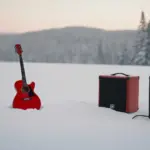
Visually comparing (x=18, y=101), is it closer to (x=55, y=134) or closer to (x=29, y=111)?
(x=29, y=111)

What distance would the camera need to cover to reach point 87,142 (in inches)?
100.0

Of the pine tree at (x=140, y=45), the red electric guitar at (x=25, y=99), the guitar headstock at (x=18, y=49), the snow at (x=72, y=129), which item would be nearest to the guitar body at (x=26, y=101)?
the red electric guitar at (x=25, y=99)

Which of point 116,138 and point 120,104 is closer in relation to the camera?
point 116,138

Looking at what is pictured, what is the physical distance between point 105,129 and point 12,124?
101 cm

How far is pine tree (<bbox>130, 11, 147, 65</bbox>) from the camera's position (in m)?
26.0

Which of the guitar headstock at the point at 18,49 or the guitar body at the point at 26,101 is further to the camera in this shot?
the guitar headstock at the point at 18,49

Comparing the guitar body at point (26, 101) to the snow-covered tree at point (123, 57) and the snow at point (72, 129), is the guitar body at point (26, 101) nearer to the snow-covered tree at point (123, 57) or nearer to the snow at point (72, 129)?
the snow at point (72, 129)

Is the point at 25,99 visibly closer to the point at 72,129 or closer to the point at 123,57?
the point at 72,129

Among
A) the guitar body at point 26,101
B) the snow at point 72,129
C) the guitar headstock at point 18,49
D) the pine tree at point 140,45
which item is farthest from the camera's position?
the pine tree at point 140,45

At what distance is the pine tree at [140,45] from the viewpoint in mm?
25953

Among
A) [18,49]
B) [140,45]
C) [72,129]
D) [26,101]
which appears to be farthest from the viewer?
[140,45]

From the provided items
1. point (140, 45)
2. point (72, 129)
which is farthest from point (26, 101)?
point (140, 45)

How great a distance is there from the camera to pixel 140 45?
2686cm

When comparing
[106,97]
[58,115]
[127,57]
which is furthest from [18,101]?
[127,57]
